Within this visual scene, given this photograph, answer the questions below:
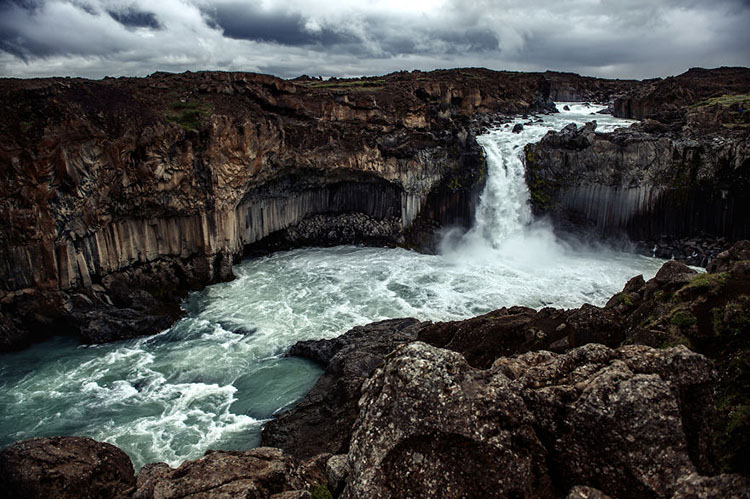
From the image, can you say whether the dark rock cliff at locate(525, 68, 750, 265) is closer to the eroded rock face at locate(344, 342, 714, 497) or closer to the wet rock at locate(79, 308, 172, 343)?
the wet rock at locate(79, 308, 172, 343)

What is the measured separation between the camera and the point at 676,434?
674 centimetres

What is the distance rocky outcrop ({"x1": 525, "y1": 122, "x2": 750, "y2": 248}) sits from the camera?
34219 millimetres

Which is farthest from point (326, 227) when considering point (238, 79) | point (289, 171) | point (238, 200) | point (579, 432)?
point (579, 432)

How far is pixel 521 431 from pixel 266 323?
63.7 feet

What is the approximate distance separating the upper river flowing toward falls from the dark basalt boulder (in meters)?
3.30

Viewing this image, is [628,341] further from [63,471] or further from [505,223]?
[505,223]

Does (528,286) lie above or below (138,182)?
below

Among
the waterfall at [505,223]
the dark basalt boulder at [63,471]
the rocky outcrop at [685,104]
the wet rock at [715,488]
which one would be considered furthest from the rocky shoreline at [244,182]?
the wet rock at [715,488]

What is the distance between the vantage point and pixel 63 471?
11039 mm

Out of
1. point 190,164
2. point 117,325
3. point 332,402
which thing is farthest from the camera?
point 190,164

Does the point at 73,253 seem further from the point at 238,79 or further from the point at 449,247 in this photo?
the point at 449,247

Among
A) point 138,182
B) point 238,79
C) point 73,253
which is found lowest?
point 73,253

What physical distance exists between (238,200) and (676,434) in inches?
1132

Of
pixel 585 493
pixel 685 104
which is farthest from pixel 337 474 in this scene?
pixel 685 104
